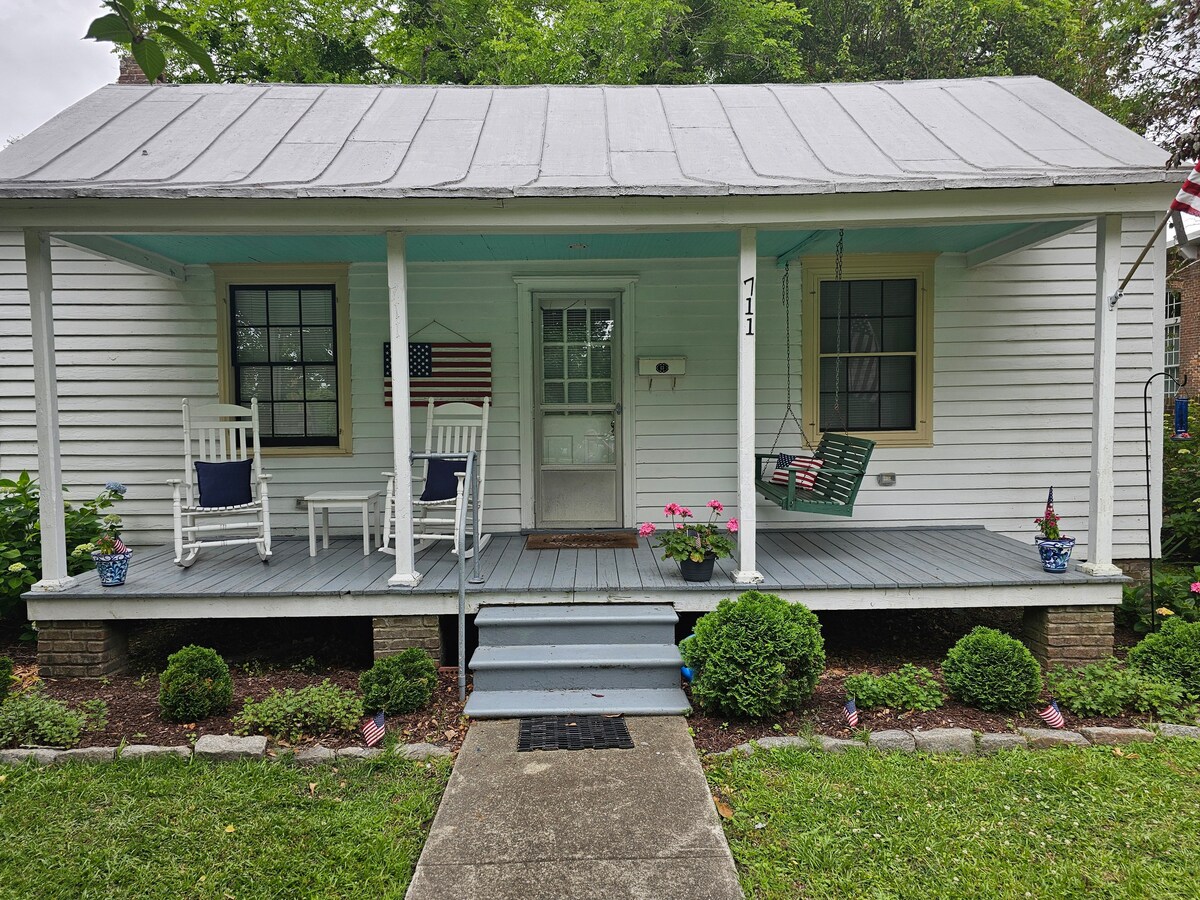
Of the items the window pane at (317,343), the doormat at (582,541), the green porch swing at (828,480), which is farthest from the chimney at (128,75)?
the green porch swing at (828,480)

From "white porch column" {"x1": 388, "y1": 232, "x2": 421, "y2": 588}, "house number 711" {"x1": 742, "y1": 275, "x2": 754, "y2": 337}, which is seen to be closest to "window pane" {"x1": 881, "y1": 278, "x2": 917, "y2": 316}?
"house number 711" {"x1": 742, "y1": 275, "x2": 754, "y2": 337}

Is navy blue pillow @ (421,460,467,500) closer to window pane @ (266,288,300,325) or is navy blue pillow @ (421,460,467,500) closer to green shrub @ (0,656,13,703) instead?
window pane @ (266,288,300,325)

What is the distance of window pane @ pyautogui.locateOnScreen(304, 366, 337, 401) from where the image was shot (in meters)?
5.75

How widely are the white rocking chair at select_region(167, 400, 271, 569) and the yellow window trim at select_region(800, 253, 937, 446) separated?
164 inches

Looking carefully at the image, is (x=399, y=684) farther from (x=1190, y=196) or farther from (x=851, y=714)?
(x=1190, y=196)

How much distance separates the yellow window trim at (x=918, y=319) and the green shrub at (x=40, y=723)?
511 centimetres

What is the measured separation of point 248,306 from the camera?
5.71m

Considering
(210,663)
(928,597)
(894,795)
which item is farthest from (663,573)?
(210,663)

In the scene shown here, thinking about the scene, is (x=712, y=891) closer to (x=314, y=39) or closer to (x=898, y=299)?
(x=898, y=299)

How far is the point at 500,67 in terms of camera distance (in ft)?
43.3

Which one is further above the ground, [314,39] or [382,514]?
[314,39]

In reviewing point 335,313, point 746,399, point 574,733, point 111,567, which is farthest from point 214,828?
point 335,313

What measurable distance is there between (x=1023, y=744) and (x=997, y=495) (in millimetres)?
2962

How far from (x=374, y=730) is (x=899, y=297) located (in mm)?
4990
